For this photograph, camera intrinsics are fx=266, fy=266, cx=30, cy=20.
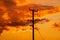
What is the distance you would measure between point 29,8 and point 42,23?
61 centimetres

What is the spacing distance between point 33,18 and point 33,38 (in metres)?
0.61

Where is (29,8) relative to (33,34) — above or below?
above

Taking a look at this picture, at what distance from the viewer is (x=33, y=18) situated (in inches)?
316

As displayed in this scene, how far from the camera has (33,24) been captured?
26.3 ft

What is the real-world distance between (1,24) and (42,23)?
129cm

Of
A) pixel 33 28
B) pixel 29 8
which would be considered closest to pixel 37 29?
pixel 33 28

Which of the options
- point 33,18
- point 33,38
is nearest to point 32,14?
point 33,18

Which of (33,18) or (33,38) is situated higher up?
(33,18)

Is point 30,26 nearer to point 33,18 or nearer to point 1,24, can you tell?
point 33,18

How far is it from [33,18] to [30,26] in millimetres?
286

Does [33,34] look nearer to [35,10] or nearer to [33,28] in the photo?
[33,28]

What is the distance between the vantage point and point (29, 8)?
8039 millimetres

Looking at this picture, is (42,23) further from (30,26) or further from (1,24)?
(1,24)

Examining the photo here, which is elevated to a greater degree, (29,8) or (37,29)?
(29,8)
